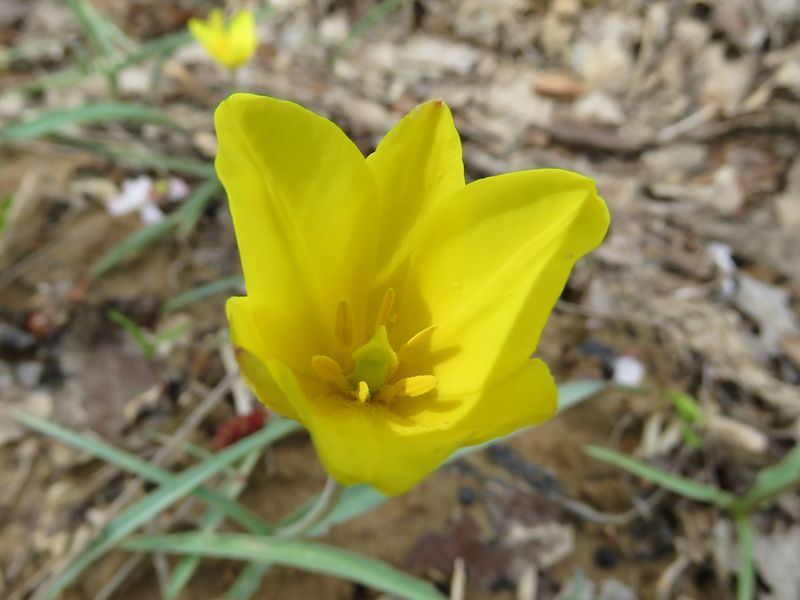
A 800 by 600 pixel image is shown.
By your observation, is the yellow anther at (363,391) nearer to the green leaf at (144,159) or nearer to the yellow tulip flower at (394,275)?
the yellow tulip flower at (394,275)

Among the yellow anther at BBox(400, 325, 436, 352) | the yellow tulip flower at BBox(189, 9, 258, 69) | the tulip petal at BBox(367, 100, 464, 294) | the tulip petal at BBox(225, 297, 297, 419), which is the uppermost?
the tulip petal at BBox(367, 100, 464, 294)

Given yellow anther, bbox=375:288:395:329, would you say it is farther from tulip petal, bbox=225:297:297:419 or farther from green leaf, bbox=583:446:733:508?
green leaf, bbox=583:446:733:508

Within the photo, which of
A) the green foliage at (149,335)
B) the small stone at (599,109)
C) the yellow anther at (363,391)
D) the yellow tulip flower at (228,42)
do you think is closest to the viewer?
the yellow anther at (363,391)

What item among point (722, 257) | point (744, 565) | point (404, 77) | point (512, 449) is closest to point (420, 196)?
point (512, 449)

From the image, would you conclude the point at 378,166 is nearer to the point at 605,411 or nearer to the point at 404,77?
the point at 605,411

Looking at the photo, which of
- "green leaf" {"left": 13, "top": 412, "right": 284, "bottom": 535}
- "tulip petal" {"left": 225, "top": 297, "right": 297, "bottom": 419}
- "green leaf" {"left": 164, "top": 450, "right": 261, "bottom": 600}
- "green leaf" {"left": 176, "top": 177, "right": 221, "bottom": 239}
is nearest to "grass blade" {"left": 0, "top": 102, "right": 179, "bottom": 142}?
"green leaf" {"left": 176, "top": 177, "right": 221, "bottom": 239}

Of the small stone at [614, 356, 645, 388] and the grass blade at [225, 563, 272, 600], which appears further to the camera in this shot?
the small stone at [614, 356, 645, 388]

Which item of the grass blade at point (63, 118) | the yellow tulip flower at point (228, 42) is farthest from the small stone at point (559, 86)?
the grass blade at point (63, 118)
